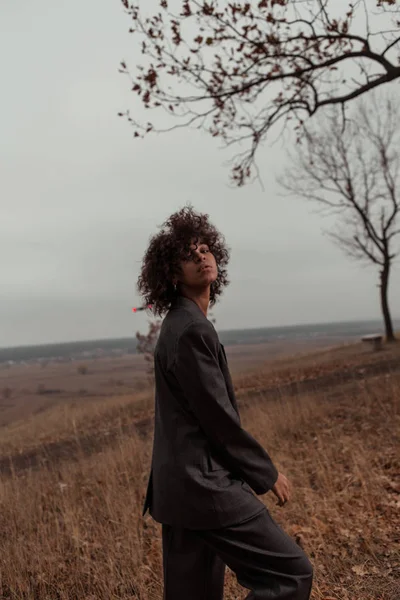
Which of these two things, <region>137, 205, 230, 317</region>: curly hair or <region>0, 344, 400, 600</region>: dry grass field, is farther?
<region>0, 344, 400, 600</region>: dry grass field

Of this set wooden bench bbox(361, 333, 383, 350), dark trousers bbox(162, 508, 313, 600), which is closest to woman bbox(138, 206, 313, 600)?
dark trousers bbox(162, 508, 313, 600)

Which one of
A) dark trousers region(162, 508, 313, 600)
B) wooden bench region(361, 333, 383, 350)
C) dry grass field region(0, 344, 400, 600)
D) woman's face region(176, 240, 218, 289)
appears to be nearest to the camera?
dark trousers region(162, 508, 313, 600)

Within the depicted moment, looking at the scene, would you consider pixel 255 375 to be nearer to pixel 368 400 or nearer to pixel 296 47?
pixel 368 400

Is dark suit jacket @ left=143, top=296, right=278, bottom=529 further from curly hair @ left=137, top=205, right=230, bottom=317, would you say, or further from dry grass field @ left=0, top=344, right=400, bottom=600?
dry grass field @ left=0, top=344, right=400, bottom=600

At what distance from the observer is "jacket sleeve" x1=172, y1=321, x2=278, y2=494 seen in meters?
2.24

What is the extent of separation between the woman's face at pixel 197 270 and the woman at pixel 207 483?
0.31 feet

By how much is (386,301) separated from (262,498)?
17.4m

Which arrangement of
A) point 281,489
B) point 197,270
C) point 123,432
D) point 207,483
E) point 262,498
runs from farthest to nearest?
point 123,432 → point 262,498 → point 197,270 → point 281,489 → point 207,483

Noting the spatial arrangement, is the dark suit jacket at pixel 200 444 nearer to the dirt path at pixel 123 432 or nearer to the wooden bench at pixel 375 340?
the dirt path at pixel 123 432

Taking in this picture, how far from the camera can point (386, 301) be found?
21734 millimetres

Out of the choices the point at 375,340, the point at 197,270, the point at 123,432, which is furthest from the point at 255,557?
the point at 375,340

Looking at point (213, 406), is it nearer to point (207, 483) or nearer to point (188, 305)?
point (207, 483)

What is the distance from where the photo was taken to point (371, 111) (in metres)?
20.8

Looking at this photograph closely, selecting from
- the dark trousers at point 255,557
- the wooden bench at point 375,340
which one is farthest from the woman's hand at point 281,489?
the wooden bench at point 375,340
